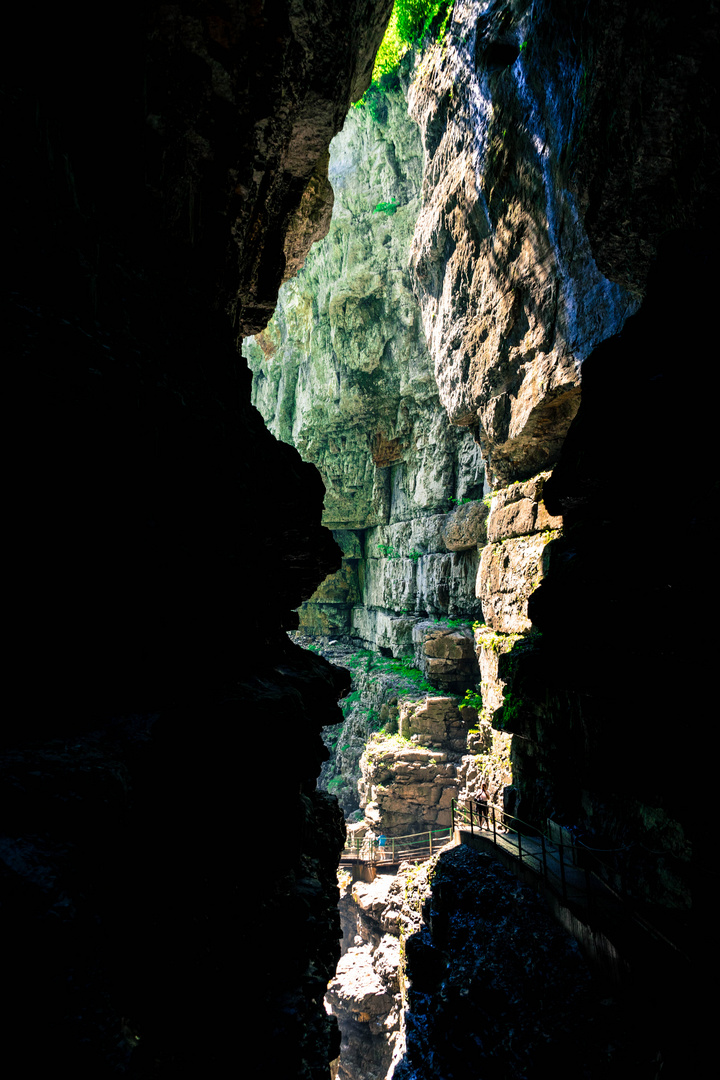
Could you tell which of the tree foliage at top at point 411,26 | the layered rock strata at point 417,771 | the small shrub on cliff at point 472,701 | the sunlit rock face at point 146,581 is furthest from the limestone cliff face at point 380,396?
the sunlit rock face at point 146,581

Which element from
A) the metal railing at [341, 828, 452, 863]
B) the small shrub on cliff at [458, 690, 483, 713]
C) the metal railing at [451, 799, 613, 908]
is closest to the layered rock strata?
the metal railing at [341, 828, 452, 863]

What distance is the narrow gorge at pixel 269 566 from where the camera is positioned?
3297 millimetres

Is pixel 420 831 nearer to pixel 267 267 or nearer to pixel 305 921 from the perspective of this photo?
pixel 305 921

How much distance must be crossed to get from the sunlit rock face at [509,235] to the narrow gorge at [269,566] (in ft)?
0.40

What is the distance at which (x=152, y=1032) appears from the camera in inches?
120

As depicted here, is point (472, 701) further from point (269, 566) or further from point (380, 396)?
point (380, 396)

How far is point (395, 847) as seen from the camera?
1786 centimetres

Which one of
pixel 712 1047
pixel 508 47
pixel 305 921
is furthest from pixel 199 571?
pixel 508 47

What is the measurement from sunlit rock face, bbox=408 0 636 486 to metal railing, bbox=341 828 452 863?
13425 mm

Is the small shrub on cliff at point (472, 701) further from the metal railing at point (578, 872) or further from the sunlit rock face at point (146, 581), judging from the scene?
the sunlit rock face at point (146, 581)

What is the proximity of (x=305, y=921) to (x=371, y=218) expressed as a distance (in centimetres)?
2905

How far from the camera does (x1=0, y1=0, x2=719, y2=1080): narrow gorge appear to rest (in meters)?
3.30

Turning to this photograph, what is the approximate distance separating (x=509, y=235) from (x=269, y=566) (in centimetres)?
1108

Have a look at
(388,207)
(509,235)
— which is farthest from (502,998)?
(388,207)
